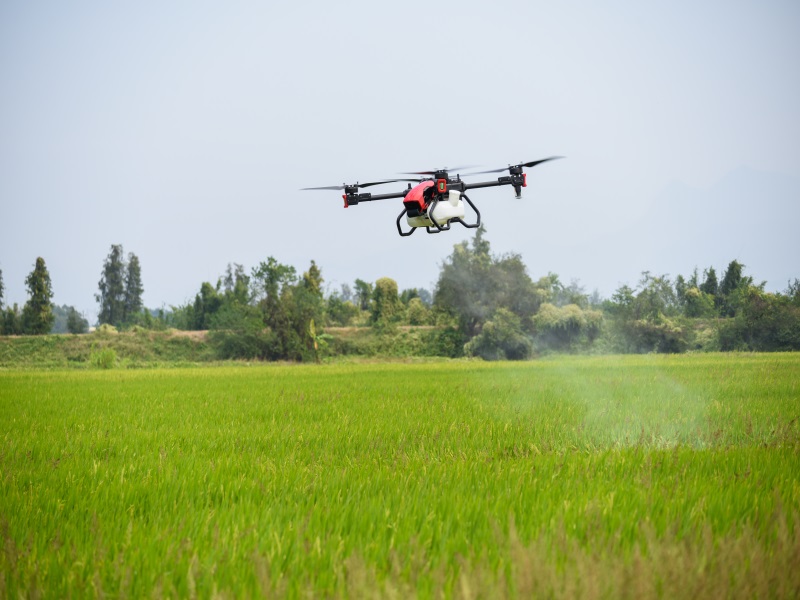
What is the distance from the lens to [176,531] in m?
4.08

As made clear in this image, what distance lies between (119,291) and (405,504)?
5957 cm

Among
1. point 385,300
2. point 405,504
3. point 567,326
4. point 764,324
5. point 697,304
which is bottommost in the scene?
point 405,504

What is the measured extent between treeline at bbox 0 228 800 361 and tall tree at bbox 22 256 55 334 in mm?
63

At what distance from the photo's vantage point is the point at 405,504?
452cm

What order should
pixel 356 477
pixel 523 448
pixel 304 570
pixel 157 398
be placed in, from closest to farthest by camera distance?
pixel 304 570 → pixel 356 477 → pixel 523 448 → pixel 157 398

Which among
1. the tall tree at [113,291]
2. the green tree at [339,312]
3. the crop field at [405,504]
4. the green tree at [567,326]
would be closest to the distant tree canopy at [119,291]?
the tall tree at [113,291]

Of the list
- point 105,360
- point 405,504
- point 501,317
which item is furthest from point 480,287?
point 405,504

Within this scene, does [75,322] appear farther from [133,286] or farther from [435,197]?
[435,197]

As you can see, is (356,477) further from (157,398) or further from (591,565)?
(157,398)

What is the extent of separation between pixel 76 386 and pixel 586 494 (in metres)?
16.6

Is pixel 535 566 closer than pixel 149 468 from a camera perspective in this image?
Yes

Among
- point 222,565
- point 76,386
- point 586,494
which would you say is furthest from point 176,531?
point 76,386

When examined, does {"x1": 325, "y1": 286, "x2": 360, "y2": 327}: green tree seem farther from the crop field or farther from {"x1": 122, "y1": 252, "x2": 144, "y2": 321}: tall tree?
the crop field

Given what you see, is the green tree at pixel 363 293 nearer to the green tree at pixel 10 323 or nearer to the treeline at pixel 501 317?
the treeline at pixel 501 317
